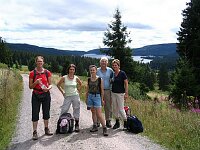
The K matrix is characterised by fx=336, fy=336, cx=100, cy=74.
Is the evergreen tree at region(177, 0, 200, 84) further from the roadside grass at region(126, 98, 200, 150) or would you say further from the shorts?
the shorts

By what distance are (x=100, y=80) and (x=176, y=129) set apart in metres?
2.78

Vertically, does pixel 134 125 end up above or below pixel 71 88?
below

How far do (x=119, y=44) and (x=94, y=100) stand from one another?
23688 millimetres

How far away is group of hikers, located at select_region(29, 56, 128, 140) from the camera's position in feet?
29.9

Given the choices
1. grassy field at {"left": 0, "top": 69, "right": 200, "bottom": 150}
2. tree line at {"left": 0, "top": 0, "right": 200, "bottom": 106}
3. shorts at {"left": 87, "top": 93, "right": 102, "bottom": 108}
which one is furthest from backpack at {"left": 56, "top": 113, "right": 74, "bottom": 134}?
tree line at {"left": 0, "top": 0, "right": 200, "bottom": 106}

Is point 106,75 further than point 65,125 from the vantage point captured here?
Yes

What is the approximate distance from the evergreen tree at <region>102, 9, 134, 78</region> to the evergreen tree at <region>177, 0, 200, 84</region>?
5.33m

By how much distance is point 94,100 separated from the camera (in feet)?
32.1

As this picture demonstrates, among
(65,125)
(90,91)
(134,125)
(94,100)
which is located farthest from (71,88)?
(134,125)

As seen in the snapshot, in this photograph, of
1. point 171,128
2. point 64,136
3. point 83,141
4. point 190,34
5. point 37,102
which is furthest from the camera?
point 190,34

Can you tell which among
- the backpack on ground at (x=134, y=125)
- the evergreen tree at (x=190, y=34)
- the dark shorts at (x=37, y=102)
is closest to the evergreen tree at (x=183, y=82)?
the evergreen tree at (x=190, y=34)

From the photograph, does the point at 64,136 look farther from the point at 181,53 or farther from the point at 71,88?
the point at 181,53

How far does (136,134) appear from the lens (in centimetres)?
993

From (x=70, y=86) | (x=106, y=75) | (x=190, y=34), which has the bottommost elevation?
(x=70, y=86)
